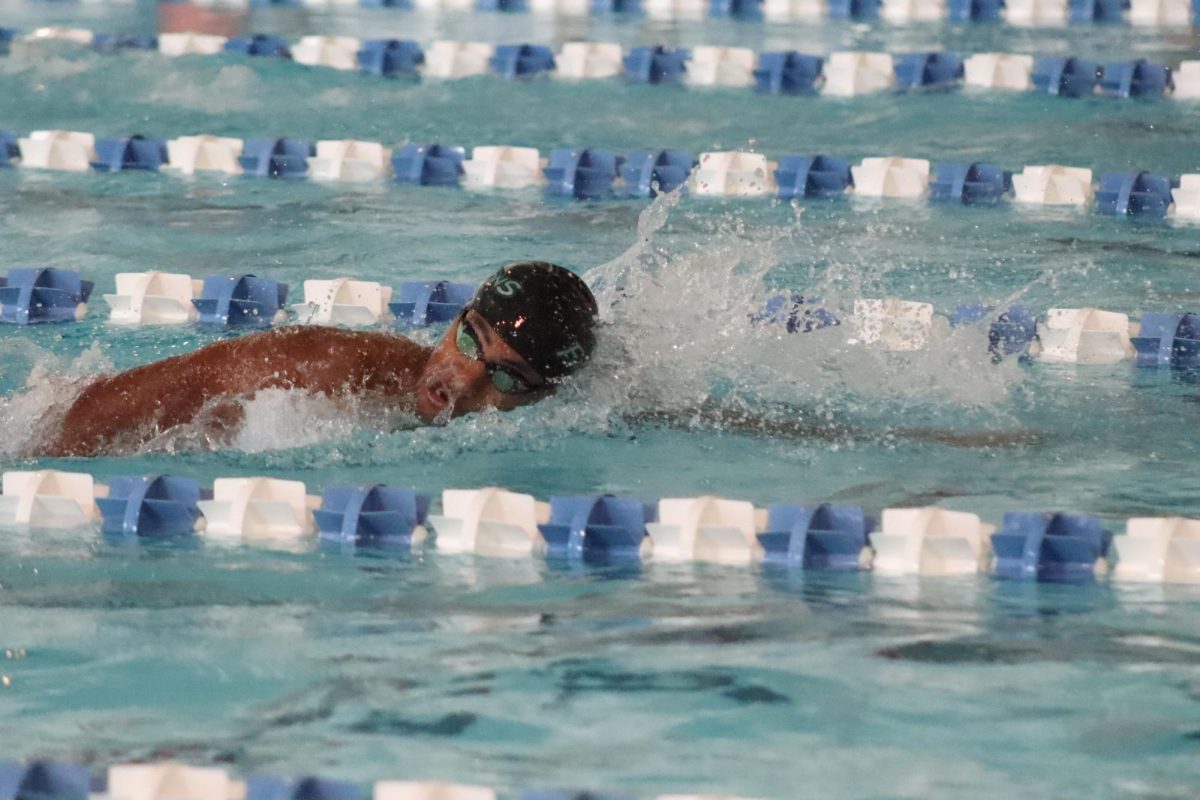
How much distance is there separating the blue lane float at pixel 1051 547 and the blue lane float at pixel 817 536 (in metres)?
0.25

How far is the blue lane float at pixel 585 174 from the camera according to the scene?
638cm

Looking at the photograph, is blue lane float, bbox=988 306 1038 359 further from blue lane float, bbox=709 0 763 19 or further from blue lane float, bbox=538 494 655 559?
blue lane float, bbox=709 0 763 19

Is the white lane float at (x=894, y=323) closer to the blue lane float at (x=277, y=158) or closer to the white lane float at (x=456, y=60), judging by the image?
the blue lane float at (x=277, y=158)

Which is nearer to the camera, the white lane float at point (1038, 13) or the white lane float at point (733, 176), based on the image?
the white lane float at point (733, 176)

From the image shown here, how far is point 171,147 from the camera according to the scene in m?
6.85

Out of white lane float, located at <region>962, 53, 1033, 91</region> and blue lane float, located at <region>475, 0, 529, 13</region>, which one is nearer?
white lane float, located at <region>962, 53, 1033, 91</region>

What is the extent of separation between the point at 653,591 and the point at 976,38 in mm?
6413

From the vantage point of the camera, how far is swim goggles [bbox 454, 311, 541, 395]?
12.2 feet

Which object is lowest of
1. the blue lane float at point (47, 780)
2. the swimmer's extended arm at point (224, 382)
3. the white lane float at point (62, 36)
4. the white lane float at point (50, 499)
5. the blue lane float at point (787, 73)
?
the blue lane float at point (47, 780)

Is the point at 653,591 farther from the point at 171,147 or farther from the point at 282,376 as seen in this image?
the point at 171,147

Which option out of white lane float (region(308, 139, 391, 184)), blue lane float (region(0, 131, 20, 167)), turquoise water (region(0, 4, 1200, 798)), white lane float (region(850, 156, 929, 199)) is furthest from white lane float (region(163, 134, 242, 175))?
white lane float (region(850, 156, 929, 199))

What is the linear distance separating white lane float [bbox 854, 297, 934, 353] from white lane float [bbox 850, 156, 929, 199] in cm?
147

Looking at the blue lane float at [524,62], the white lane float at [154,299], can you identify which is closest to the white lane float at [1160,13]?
the blue lane float at [524,62]

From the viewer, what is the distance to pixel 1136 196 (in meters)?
6.02
